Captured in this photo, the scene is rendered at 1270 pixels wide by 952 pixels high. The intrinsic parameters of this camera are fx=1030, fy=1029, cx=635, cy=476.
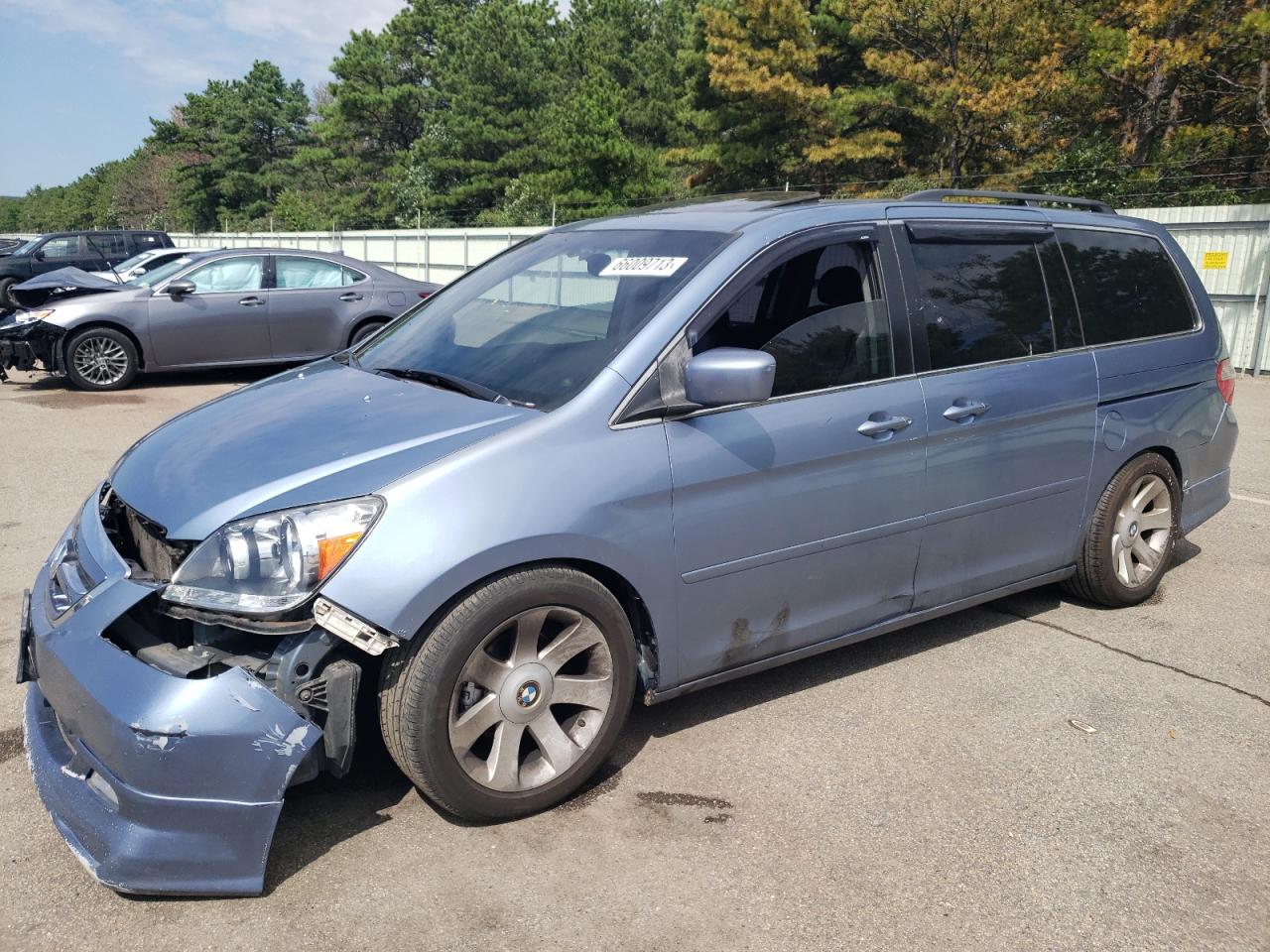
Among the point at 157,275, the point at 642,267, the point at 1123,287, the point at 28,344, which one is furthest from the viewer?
the point at 157,275

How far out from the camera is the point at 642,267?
11.8 ft

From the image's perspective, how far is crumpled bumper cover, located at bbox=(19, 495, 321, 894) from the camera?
247 centimetres

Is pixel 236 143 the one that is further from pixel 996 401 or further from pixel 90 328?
pixel 996 401

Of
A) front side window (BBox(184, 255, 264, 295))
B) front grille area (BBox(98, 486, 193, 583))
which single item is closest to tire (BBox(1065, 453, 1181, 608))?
front grille area (BBox(98, 486, 193, 583))

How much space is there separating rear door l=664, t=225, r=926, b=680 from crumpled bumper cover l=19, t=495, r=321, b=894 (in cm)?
131

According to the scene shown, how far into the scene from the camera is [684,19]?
148 feet

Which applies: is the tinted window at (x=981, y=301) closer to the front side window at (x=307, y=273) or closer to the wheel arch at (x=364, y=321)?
the wheel arch at (x=364, y=321)

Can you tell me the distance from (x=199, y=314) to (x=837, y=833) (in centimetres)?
1042

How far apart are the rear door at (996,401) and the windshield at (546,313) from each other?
99cm

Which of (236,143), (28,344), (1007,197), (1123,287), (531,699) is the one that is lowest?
(531,699)

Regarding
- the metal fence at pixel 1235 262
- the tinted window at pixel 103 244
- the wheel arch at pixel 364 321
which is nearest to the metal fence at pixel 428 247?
the tinted window at pixel 103 244

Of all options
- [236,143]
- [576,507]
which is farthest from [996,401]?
[236,143]

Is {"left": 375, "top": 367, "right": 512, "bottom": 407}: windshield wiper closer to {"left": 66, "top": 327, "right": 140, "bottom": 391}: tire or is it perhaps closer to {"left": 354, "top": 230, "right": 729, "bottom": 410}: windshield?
{"left": 354, "top": 230, "right": 729, "bottom": 410}: windshield

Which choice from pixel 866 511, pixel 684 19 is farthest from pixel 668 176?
pixel 866 511
